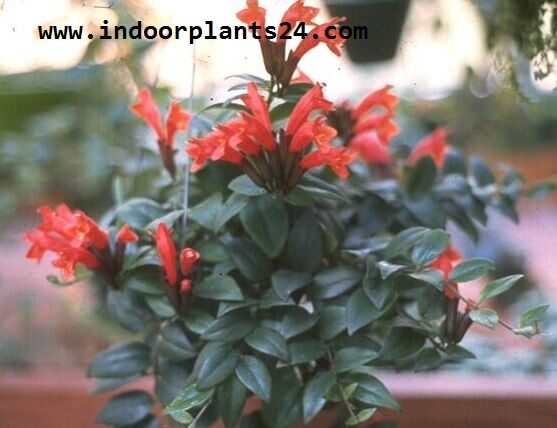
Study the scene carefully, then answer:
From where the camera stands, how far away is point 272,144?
583 millimetres

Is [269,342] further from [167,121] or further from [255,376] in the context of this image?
[167,121]

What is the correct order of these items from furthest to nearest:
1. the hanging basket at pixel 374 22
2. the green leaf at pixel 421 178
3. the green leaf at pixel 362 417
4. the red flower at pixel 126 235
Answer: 1. the hanging basket at pixel 374 22
2. the green leaf at pixel 421 178
3. the red flower at pixel 126 235
4. the green leaf at pixel 362 417

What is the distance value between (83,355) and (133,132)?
36 centimetres

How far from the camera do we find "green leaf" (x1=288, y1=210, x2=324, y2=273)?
0.64 meters

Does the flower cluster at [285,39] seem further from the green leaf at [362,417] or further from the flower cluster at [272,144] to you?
the green leaf at [362,417]

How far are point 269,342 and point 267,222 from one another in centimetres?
9

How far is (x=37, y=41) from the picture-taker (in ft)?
2.59

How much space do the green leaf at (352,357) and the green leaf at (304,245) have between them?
0.08 metres

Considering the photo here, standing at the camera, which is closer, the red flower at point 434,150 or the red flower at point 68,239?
the red flower at point 68,239

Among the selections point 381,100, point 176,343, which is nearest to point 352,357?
point 176,343

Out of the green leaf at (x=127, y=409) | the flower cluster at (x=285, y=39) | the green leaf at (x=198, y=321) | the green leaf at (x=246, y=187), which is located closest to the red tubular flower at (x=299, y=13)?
the flower cluster at (x=285, y=39)

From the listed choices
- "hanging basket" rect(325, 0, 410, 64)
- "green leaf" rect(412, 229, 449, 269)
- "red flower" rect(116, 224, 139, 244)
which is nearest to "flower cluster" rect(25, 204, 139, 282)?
"red flower" rect(116, 224, 139, 244)

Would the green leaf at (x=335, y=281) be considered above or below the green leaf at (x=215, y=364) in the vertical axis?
above

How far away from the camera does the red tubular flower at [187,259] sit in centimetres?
59
